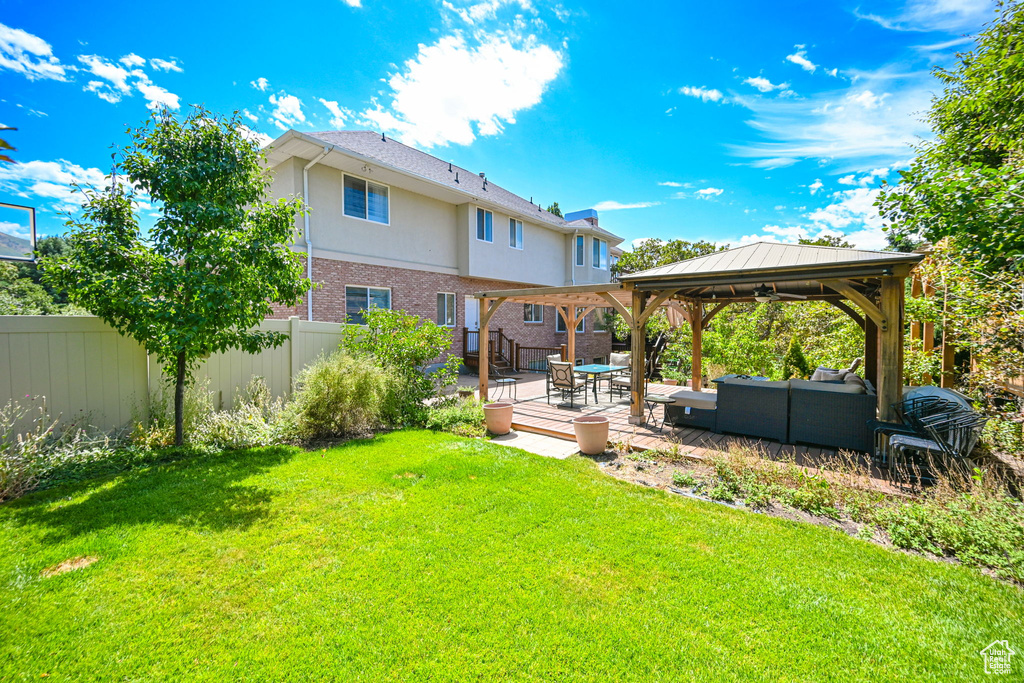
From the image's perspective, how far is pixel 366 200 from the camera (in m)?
13.0

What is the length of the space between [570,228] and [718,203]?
783 centimetres

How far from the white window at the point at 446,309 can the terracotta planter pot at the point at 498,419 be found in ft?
27.1

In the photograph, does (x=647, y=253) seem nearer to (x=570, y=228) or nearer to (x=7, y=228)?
(x=570, y=228)

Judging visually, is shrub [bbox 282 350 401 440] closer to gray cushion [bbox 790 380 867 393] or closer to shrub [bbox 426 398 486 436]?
shrub [bbox 426 398 486 436]

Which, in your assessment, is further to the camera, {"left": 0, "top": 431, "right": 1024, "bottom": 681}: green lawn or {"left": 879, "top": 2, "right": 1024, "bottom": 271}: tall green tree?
{"left": 879, "top": 2, "right": 1024, "bottom": 271}: tall green tree

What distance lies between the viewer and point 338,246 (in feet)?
40.3

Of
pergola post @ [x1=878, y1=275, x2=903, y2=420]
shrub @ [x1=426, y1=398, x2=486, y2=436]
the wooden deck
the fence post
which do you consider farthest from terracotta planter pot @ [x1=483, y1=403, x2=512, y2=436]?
pergola post @ [x1=878, y1=275, x2=903, y2=420]

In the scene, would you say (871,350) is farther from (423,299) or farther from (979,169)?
(423,299)

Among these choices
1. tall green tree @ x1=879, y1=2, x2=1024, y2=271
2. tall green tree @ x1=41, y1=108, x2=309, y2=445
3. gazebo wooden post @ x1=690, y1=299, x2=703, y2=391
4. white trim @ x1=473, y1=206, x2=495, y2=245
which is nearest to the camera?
tall green tree @ x1=879, y1=2, x2=1024, y2=271

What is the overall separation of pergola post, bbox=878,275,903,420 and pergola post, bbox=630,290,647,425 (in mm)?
3494

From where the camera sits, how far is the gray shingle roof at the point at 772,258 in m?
6.08

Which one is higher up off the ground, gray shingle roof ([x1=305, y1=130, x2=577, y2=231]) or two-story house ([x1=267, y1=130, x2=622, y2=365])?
gray shingle roof ([x1=305, y1=130, x2=577, y2=231])

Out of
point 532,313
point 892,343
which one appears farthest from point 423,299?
point 892,343

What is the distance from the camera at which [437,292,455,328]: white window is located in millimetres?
15391
